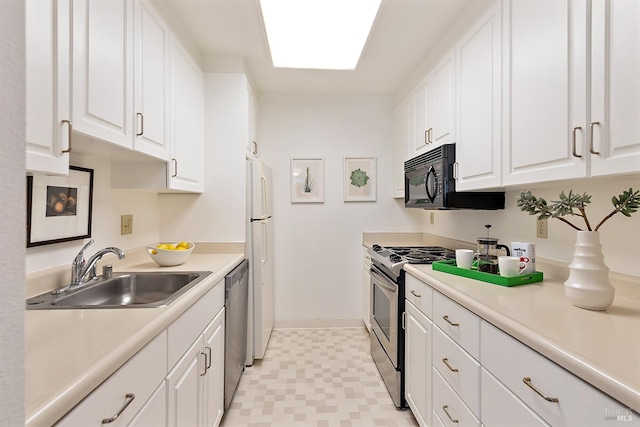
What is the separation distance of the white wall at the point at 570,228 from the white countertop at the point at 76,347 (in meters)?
1.66

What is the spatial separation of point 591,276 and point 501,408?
1.72 feet

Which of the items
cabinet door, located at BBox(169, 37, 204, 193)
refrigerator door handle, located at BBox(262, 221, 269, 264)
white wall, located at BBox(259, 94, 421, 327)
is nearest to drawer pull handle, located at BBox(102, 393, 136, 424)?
cabinet door, located at BBox(169, 37, 204, 193)

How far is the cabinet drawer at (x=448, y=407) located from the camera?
48.1 inches

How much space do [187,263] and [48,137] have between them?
124 centimetres

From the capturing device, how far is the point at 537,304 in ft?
3.70

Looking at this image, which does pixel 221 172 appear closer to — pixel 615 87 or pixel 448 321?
pixel 448 321

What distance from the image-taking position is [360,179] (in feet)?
10.9

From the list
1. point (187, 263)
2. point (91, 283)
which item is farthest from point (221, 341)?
point (91, 283)

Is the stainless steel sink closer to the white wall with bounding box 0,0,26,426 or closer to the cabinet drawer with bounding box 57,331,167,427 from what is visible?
the cabinet drawer with bounding box 57,331,167,427

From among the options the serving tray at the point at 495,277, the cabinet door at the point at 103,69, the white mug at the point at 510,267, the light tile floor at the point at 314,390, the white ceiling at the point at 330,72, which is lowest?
the light tile floor at the point at 314,390

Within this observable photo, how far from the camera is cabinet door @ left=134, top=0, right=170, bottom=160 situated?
1.52 m

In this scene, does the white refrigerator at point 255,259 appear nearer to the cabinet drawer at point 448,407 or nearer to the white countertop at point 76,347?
the white countertop at point 76,347

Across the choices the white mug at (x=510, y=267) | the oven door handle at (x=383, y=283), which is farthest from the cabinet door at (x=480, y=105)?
the oven door handle at (x=383, y=283)

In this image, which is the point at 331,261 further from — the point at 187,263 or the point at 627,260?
the point at 627,260
